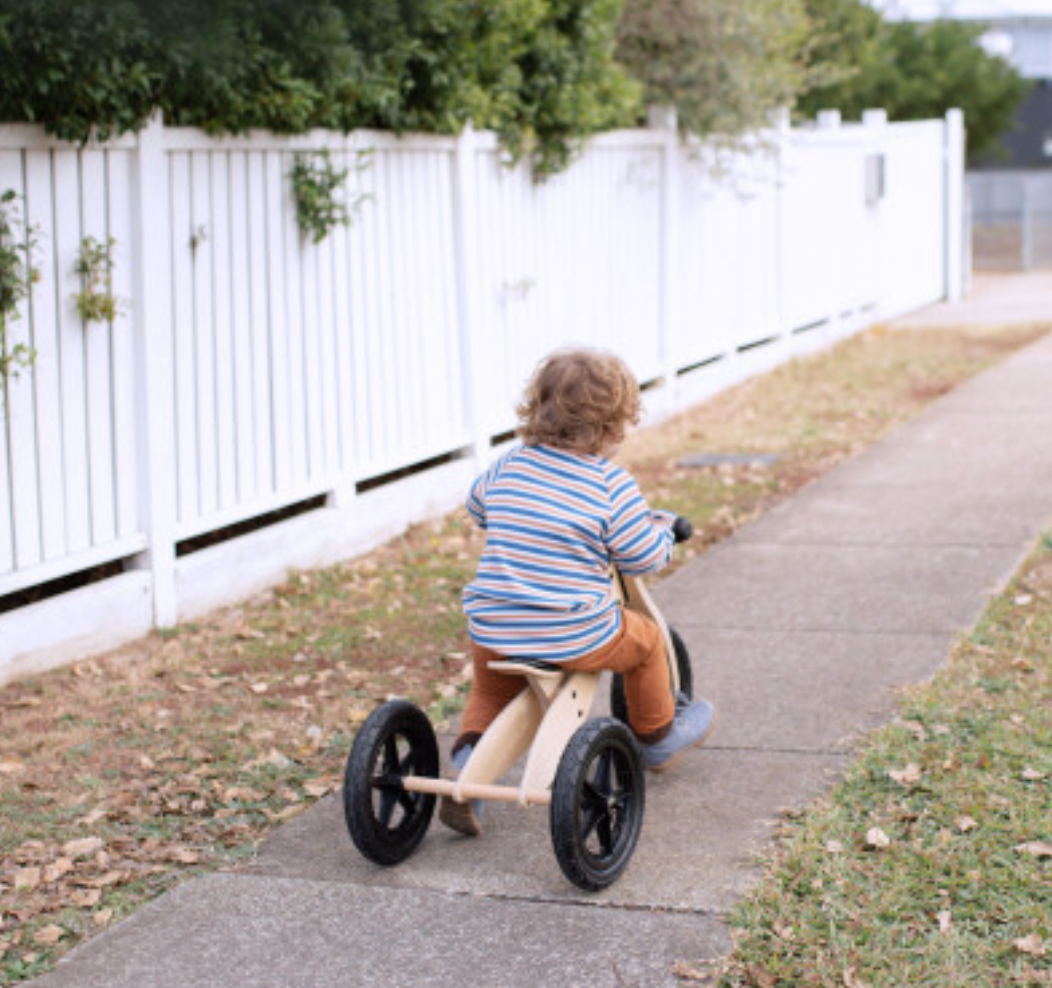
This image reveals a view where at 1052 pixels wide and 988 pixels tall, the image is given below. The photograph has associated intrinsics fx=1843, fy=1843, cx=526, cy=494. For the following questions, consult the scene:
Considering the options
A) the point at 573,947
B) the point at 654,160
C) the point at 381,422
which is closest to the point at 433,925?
the point at 573,947

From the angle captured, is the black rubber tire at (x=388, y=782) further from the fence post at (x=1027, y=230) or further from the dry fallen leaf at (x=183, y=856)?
the fence post at (x=1027, y=230)

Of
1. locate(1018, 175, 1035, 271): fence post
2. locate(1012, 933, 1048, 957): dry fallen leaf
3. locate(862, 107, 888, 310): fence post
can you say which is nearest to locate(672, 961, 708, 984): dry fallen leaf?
locate(1012, 933, 1048, 957): dry fallen leaf

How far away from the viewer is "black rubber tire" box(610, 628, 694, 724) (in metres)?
5.44

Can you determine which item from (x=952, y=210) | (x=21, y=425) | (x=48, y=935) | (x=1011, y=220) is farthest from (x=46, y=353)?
(x=1011, y=220)

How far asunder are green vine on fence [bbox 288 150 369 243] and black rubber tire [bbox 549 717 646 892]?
4.05m

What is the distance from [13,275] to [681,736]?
2.86 meters

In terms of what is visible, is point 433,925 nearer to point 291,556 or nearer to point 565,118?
point 291,556

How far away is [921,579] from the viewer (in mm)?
7863

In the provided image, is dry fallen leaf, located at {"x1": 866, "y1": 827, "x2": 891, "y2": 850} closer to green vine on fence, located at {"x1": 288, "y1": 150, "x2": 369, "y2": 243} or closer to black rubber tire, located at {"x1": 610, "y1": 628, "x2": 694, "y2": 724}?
black rubber tire, located at {"x1": 610, "y1": 628, "x2": 694, "y2": 724}

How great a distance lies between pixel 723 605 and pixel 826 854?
2.91 meters

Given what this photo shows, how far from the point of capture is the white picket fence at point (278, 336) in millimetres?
6793

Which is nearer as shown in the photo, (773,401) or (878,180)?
(773,401)

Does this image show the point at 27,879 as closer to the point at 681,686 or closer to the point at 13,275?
the point at 681,686

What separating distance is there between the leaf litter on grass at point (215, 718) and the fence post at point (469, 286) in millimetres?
693
